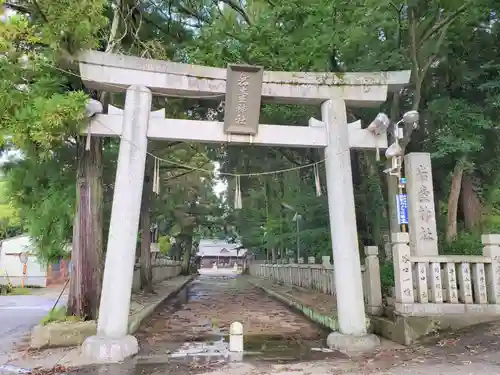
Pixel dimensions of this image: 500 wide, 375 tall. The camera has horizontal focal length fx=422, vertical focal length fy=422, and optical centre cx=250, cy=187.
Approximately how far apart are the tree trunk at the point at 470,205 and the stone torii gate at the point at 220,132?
5.78 meters

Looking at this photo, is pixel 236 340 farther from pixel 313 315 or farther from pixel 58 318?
pixel 313 315

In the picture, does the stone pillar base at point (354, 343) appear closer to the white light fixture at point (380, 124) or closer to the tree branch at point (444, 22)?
the white light fixture at point (380, 124)

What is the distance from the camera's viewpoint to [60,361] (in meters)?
7.40

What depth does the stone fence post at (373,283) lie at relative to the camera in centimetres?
979

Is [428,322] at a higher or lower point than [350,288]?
lower

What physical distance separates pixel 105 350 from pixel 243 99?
17.9 feet

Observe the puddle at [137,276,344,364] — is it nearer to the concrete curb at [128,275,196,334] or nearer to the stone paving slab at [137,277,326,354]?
the stone paving slab at [137,277,326,354]

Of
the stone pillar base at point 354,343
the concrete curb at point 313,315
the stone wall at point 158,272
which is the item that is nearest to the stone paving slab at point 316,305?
the concrete curb at point 313,315

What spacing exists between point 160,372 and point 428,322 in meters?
5.07

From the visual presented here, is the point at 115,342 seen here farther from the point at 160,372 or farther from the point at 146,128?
the point at 146,128

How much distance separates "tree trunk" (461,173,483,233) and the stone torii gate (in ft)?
19.0

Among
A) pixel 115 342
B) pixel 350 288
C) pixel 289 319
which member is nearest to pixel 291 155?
pixel 289 319

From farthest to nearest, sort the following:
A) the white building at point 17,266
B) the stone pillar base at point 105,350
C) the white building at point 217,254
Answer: the white building at point 217,254 < the white building at point 17,266 < the stone pillar base at point 105,350

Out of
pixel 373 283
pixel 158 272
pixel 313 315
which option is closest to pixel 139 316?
pixel 313 315
